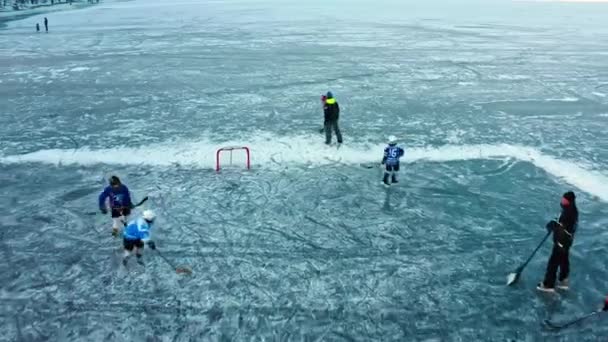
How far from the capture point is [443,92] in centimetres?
1778

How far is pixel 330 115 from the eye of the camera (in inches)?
465

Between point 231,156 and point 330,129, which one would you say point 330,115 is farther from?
point 231,156

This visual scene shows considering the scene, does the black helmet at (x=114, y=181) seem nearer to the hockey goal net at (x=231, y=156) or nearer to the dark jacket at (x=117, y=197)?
the dark jacket at (x=117, y=197)

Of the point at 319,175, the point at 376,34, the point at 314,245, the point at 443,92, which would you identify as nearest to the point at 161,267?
the point at 314,245

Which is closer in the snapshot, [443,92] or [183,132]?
[183,132]

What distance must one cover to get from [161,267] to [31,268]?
6.99 feet

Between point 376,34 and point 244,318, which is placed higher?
point 376,34

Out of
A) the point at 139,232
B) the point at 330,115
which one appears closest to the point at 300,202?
the point at 330,115

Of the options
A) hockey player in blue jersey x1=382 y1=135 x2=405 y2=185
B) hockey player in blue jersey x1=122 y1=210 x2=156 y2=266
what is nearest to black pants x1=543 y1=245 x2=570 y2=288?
hockey player in blue jersey x1=382 y1=135 x2=405 y2=185

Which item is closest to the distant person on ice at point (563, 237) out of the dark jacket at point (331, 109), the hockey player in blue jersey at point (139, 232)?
the hockey player in blue jersey at point (139, 232)

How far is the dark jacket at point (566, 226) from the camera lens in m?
5.89

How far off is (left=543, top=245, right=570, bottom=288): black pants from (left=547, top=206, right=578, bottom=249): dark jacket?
9 cm

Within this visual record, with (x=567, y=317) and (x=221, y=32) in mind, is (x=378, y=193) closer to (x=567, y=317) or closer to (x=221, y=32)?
(x=567, y=317)

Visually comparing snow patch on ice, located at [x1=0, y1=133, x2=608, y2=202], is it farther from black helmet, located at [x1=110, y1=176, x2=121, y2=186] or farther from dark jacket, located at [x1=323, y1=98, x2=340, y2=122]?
black helmet, located at [x1=110, y1=176, x2=121, y2=186]
